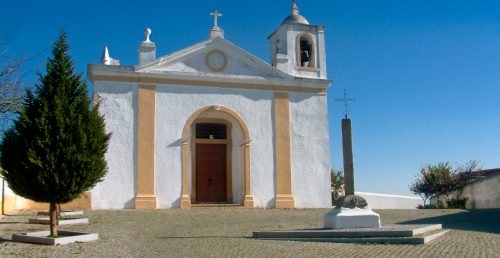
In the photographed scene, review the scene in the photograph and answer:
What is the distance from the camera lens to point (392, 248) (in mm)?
8727

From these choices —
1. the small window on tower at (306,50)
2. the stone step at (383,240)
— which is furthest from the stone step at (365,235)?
the small window on tower at (306,50)

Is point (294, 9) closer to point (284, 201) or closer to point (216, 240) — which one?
point (284, 201)

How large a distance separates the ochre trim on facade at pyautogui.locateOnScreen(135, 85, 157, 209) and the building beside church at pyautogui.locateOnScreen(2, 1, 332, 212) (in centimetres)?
4

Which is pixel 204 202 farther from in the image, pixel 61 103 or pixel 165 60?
pixel 61 103

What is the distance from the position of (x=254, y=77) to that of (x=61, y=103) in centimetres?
1140

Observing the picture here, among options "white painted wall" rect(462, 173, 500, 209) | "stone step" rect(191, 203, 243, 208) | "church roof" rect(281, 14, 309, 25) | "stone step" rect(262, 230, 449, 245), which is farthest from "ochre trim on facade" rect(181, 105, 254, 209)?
"white painted wall" rect(462, 173, 500, 209)

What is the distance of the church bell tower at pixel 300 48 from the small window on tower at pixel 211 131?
3.38 metres

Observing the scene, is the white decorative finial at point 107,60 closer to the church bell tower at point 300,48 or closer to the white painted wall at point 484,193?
the church bell tower at point 300,48

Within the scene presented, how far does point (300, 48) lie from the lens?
865 inches

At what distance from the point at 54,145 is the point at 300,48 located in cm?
1407

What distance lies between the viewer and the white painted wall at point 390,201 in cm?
2962

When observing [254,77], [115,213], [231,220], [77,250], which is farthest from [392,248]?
[254,77]

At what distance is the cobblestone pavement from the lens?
8391 millimetres

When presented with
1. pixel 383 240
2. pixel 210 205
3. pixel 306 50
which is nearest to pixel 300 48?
pixel 306 50
